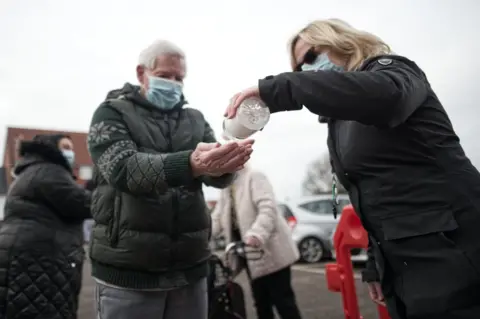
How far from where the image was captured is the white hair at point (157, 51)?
2.31 m

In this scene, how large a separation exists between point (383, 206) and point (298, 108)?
475mm

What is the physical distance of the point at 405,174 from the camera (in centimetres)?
160

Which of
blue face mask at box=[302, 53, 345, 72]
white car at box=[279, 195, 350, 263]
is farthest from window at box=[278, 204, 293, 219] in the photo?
blue face mask at box=[302, 53, 345, 72]

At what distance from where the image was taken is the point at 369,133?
166cm

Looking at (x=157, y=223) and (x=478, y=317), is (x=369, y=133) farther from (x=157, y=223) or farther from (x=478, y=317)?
(x=157, y=223)

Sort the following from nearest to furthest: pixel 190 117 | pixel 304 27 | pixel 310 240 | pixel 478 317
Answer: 1. pixel 478 317
2. pixel 304 27
3. pixel 190 117
4. pixel 310 240

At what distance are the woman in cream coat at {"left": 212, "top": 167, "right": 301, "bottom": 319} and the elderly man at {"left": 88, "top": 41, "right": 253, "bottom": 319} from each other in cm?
138

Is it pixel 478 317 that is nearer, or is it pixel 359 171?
pixel 478 317

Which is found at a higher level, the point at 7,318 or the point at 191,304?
the point at 191,304

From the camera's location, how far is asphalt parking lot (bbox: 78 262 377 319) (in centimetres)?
543

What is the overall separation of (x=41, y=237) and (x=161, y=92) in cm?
161

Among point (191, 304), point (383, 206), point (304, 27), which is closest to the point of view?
point (383, 206)

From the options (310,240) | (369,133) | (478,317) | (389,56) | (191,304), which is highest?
(389,56)

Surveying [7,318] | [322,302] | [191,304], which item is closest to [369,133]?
[191,304]
